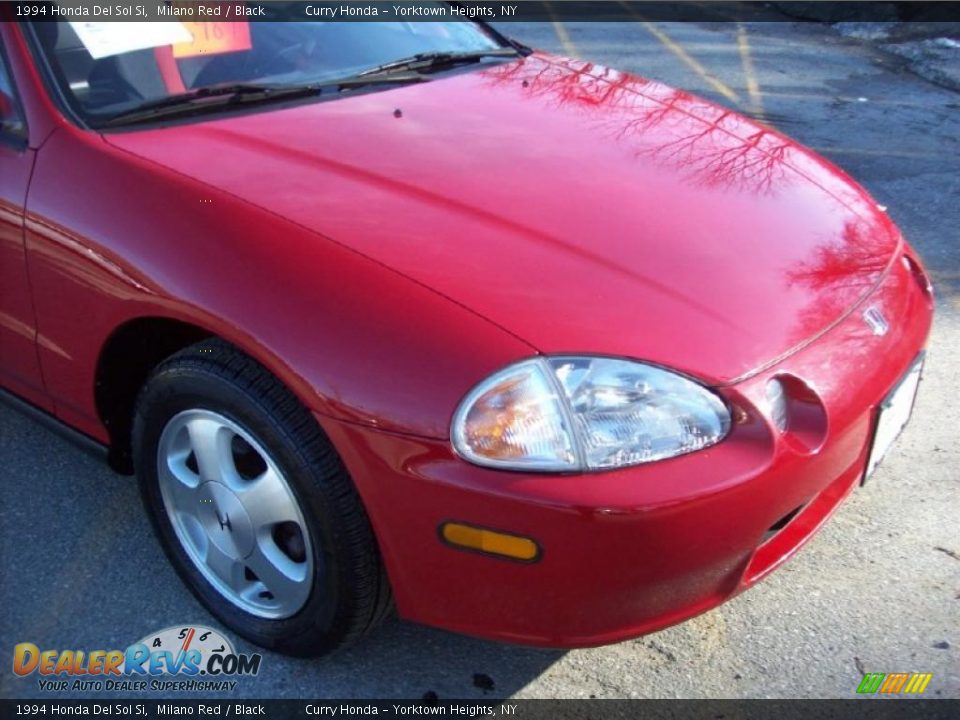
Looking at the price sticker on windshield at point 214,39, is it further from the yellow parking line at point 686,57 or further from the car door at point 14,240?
the yellow parking line at point 686,57

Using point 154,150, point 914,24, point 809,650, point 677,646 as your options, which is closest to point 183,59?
point 154,150

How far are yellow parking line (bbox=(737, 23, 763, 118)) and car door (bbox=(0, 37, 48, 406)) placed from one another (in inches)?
206

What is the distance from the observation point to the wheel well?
7.54 ft

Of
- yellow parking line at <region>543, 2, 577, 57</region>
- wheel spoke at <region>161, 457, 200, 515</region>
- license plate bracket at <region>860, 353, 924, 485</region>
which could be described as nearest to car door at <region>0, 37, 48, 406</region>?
wheel spoke at <region>161, 457, 200, 515</region>

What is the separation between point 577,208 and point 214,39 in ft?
3.88

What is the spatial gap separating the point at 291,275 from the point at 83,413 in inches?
35.9

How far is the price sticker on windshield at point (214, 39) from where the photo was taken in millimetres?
2691

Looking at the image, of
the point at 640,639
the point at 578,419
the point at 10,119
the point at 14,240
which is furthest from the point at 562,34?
the point at 578,419

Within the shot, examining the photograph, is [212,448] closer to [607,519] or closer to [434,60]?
[607,519]

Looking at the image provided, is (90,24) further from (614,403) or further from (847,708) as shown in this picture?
(847,708)

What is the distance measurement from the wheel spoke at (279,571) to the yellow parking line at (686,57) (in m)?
5.70

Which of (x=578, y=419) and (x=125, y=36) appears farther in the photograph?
(x=125, y=36)

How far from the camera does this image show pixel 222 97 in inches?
103

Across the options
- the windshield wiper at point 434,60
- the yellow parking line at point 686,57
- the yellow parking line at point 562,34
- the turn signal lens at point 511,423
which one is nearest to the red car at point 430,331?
the turn signal lens at point 511,423
